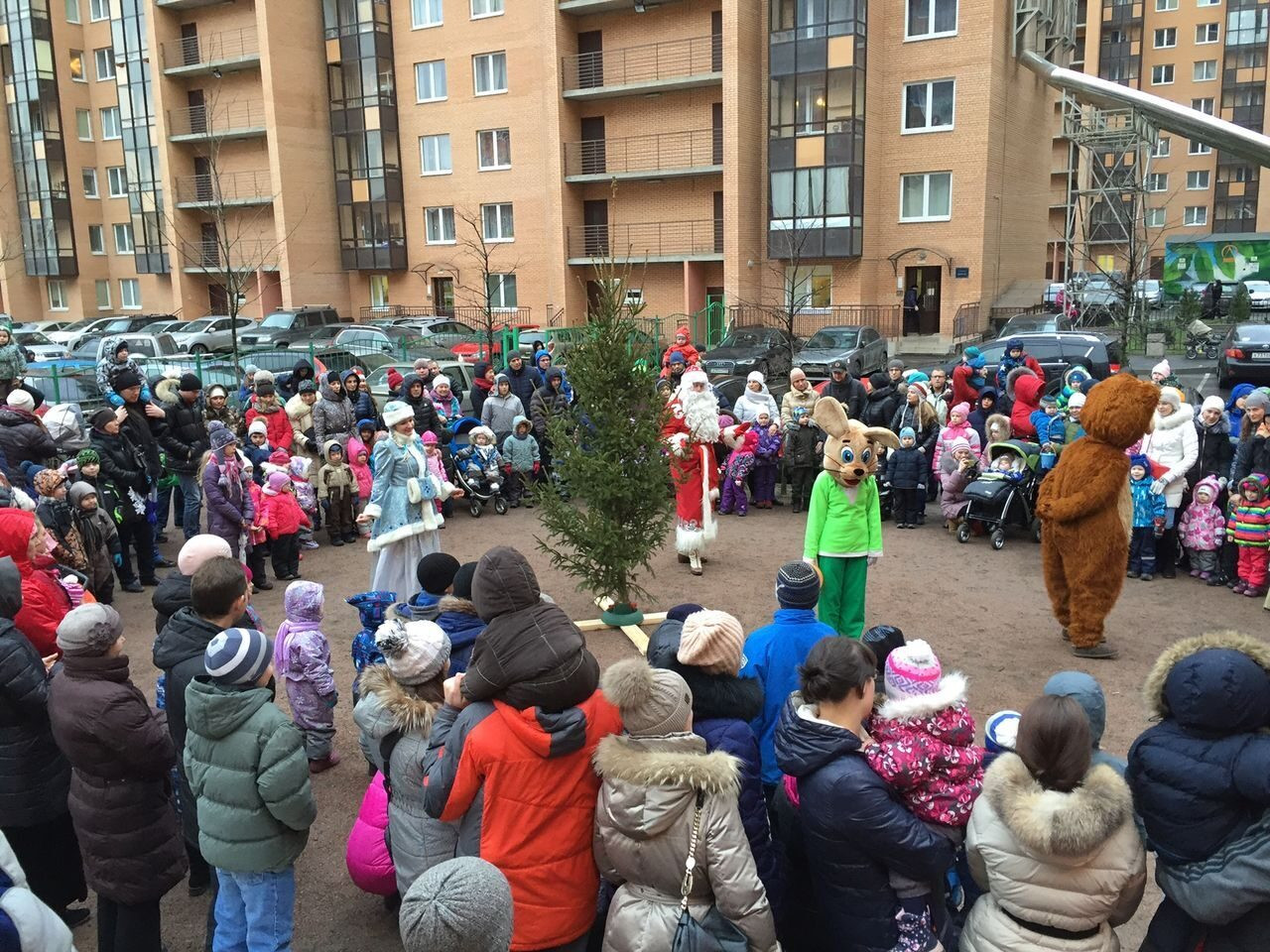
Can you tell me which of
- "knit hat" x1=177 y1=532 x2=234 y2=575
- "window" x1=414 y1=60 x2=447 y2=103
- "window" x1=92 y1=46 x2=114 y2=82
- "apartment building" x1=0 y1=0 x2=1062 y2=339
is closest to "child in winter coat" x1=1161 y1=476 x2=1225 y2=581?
"knit hat" x1=177 y1=532 x2=234 y2=575

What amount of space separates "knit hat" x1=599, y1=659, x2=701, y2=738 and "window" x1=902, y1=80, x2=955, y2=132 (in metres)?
32.3

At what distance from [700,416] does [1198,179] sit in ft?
204

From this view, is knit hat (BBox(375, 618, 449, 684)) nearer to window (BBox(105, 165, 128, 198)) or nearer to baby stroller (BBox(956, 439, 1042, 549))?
baby stroller (BBox(956, 439, 1042, 549))

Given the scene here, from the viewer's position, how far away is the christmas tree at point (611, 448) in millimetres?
8195

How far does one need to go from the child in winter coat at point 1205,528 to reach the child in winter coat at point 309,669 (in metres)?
8.64

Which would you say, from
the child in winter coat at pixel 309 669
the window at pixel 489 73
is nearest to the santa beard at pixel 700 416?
the child in winter coat at pixel 309 669

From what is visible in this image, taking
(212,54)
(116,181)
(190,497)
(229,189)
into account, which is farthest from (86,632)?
(116,181)

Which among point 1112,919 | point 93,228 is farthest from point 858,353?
point 93,228

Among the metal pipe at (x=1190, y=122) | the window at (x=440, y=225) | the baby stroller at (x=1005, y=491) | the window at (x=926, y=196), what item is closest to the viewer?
the baby stroller at (x=1005, y=491)

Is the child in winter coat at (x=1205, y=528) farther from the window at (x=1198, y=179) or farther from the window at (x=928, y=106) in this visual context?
the window at (x=1198, y=179)

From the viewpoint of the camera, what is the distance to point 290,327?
32656mm

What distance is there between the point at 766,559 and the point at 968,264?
78.7 feet

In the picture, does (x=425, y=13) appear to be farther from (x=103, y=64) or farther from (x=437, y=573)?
(x=437, y=573)

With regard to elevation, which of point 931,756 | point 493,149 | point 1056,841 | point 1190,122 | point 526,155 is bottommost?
point 1056,841
